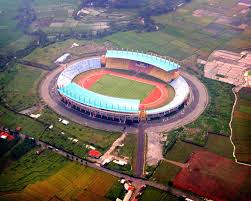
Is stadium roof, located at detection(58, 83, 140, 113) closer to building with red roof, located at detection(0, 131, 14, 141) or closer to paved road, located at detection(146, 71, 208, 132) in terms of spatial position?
paved road, located at detection(146, 71, 208, 132)

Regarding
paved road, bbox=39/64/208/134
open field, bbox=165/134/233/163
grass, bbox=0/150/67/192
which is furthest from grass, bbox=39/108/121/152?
open field, bbox=165/134/233/163

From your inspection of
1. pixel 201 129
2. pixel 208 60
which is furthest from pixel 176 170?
pixel 208 60

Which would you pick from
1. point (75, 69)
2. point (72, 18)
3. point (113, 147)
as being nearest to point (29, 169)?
point (113, 147)

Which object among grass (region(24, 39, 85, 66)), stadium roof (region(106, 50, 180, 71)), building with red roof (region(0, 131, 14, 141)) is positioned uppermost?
stadium roof (region(106, 50, 180, 71))

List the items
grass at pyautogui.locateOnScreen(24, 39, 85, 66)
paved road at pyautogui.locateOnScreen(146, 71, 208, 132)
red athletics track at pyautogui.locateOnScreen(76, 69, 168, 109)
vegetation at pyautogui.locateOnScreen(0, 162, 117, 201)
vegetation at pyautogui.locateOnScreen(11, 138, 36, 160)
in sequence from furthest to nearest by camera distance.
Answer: grass at pyautogui.locateOnScreen(24, 39, 85, 66) → red athletics track at pyautogui.locateOnScreen(76, 69, 168, 109) → paved road at pyautogui.locateOnScreen(146, 71, 208, 132) → vegetation at pyautogui.locateOnScreen(11, 138, 36, 160) → vegetation at pyautogui.locateOnScreen(0, 162, 117, 201)

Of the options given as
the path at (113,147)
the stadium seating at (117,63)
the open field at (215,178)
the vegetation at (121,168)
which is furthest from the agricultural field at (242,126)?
the stadium seating at (117,63)

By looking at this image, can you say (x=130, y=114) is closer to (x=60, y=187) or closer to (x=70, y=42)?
(x=60, y=187)
